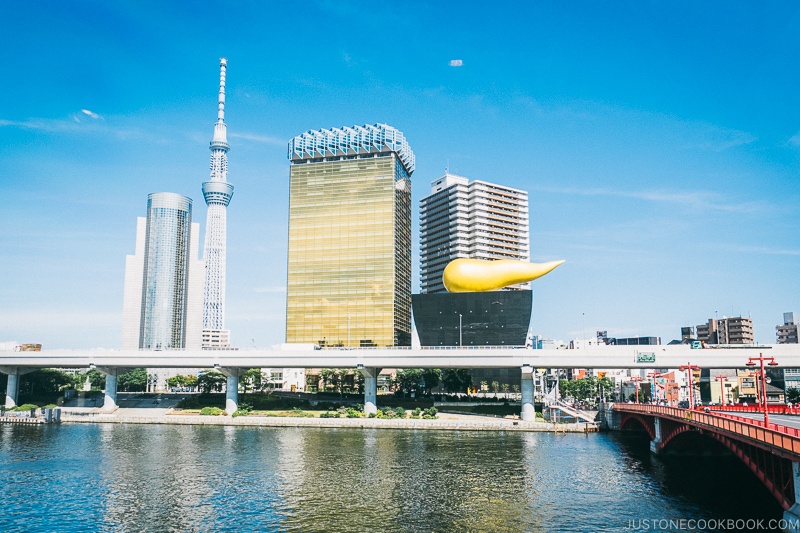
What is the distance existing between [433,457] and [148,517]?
31280 mm

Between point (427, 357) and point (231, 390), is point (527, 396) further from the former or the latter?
point (231, 390)

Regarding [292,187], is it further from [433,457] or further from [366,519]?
[366,519]

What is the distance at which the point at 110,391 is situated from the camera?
119125 mm

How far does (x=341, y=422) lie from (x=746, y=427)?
69.0 m

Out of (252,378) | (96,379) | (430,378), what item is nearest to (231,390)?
(252,378)

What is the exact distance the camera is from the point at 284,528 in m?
40.2

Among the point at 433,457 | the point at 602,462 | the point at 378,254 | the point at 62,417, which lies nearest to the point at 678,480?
the point at 602,462

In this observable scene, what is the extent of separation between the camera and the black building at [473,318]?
138 m

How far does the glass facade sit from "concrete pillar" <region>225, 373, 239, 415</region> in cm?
7053

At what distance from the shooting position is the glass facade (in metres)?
185

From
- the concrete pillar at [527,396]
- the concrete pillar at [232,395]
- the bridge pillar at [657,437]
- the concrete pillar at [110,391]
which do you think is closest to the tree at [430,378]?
the concrete pillar at [527,396]

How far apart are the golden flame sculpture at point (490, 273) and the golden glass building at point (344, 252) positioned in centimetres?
5631

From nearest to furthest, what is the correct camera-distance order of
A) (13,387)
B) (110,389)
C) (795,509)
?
(795,509), (110,389), (13,387)

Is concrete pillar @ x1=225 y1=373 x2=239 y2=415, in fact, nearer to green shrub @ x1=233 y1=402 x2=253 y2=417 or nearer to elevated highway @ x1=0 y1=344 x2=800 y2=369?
green shrub @ x1=233 y1=402 x2=253 y2=417
